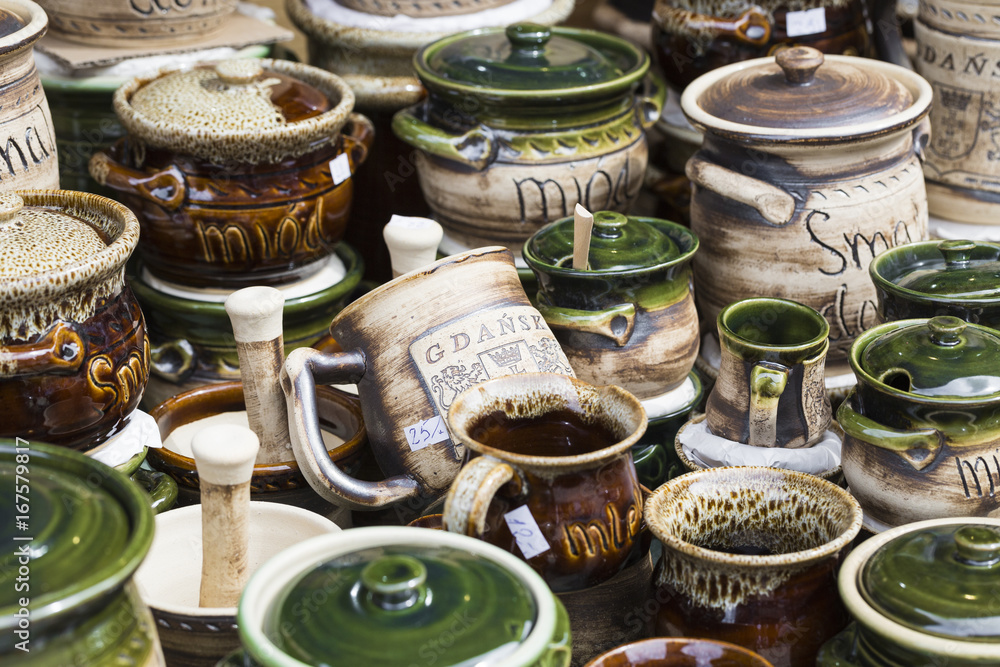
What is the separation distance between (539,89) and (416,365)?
68 centimetres

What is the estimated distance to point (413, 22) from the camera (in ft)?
7.45

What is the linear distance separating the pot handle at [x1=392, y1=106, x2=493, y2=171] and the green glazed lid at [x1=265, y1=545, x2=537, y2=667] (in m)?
1.12

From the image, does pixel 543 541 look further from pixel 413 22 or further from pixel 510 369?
pixel 413 22

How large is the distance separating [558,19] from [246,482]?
5.07 feet

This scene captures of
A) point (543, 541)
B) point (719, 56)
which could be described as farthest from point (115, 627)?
point (719, 56)

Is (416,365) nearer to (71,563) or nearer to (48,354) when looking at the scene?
(48,354)

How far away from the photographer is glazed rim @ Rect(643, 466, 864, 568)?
1121 mm

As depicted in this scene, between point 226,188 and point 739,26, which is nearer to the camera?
point 226,188

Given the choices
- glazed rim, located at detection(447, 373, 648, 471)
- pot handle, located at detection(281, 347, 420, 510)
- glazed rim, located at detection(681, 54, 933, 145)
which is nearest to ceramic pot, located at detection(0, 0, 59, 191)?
pot handle, located at detection(281, 347, 420, 510)

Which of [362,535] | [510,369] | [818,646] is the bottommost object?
[818,646]

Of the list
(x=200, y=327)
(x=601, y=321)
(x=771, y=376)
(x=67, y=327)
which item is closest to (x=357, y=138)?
(x=200, y=327)

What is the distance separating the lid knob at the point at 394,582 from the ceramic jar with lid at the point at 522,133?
1.15 metres

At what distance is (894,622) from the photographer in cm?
105

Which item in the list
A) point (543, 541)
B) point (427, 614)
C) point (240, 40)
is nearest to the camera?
point (427, 614)
